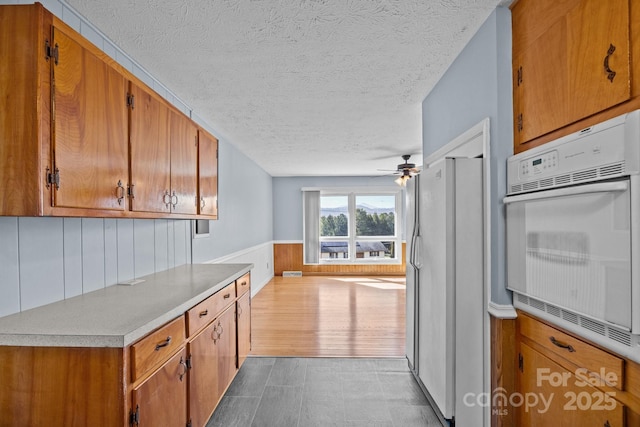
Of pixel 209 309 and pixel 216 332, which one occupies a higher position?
pixel 209 309

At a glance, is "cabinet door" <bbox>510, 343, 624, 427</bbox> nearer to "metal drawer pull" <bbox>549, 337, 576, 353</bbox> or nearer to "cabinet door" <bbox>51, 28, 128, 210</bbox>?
"metal drawer pull" <bbox>549, 337, 576, 353</bbox>

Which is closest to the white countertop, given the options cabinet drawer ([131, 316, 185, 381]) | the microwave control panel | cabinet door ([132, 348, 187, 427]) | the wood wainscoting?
cabinet drawer ([131, 316, 185, 381])

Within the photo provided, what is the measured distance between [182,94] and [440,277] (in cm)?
250

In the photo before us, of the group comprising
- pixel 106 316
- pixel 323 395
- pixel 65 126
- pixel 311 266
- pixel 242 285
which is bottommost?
pixel 323 395

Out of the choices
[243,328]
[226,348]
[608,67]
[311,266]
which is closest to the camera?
[608,67]

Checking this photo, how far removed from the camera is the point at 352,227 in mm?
7801

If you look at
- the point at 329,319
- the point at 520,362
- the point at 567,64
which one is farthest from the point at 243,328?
the point at 567,64

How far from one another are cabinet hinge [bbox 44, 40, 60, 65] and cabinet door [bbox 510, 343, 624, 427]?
7.72 feet

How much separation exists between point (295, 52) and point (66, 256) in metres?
1.75

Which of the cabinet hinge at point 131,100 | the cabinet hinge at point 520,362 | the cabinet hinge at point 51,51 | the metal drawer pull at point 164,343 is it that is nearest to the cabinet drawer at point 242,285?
the metal drawer pull at point 164,343

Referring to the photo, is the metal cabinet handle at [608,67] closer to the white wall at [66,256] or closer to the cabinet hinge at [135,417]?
the cabinet hinge at [135,417]

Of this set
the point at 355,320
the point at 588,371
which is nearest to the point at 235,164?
the point at 355,320

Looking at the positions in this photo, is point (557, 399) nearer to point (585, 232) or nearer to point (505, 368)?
point (505, 368)

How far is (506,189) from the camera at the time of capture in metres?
1.66
